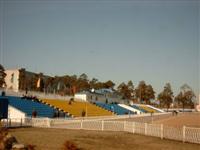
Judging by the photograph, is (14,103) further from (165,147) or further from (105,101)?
(105,101)

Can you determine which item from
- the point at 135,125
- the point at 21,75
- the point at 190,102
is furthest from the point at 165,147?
the point at 190,102

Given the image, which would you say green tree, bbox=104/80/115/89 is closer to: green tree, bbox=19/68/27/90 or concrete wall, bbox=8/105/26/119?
green tree, bbox=19/68/27/90

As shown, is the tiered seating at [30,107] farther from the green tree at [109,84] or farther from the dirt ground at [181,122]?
the green tree at [109,84]

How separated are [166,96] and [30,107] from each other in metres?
101

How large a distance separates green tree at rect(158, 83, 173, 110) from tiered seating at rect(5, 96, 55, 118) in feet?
316

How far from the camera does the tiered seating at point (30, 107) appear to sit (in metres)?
38.6

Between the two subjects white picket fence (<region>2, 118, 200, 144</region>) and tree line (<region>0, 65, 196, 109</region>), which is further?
tree line (<region>0, 65, 196, 109</region>)

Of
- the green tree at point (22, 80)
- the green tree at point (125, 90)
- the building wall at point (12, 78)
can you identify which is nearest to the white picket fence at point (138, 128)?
the green tree at point (22, 80)

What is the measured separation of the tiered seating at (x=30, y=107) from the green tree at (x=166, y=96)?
316 ft

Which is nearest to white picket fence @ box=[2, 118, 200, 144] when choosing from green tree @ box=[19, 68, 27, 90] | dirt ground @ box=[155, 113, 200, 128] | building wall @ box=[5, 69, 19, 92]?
dirt ground @ box=[155, 113, 200, 128]

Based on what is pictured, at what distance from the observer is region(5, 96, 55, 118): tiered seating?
38584 mm

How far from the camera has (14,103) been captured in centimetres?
3928

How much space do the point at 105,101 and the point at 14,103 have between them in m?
44.5

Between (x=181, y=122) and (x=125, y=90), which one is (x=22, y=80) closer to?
(x=125, y=90)
